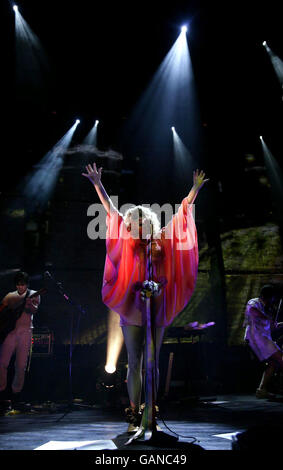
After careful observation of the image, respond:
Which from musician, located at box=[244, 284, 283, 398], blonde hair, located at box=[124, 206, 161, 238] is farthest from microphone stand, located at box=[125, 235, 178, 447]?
musician, located at box=[244, 284, 283, 398]

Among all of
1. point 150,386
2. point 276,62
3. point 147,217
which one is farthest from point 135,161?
point 150,386

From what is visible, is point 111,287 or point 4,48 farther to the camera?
point 4,48

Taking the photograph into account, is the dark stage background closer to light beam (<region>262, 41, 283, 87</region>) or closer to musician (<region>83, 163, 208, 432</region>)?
light beam (<region>262, 41, 283, 87</region>)

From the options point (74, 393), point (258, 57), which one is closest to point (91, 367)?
point (74, 393)

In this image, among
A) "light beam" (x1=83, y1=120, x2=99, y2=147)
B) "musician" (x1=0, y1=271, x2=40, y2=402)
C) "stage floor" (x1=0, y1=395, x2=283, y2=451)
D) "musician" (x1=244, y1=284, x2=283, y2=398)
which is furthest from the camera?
"light beam" (x1=83, y1=120, x2=99, y2=147)

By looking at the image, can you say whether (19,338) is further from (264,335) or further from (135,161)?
(135,161)

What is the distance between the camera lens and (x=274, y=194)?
9273mm

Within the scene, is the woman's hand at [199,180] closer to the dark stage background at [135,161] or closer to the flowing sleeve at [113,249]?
the flowing sleeve at [113,249]

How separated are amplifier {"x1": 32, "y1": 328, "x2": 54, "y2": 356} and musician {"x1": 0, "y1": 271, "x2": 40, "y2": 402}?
0.48 m

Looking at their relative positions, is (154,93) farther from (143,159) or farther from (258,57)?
(258,57)

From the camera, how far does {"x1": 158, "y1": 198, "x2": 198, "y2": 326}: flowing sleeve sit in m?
3.65

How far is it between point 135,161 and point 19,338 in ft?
16.2
